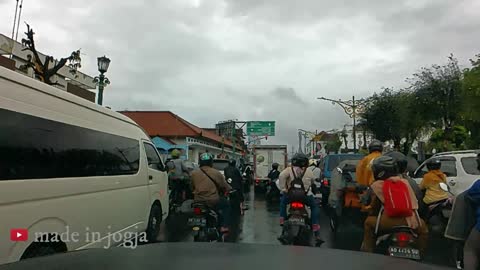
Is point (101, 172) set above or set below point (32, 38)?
below

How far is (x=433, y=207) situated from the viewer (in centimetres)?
788

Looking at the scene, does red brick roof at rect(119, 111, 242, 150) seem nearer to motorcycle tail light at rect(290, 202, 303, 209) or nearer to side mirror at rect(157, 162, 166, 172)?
side mirror at rect(157, 162, 166, 172)

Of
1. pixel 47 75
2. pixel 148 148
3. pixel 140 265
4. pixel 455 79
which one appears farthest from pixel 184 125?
pixel 140 265

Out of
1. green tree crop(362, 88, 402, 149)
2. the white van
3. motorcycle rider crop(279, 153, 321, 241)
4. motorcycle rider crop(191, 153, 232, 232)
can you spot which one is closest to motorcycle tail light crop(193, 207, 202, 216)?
motorcycle rider crop(191, 153, 232, 232)

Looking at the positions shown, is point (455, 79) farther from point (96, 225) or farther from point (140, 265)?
point (140, 265)

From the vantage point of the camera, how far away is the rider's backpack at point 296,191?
6.59 m

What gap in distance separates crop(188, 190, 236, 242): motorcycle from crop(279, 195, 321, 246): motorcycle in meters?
1.16

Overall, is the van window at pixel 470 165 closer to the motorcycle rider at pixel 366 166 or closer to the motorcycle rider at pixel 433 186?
the motorcycle rider at pixel 433 186

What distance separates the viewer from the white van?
387 cm

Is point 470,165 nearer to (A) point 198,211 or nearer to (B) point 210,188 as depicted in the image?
(B) point 210,188

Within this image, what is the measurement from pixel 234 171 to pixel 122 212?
6.17m

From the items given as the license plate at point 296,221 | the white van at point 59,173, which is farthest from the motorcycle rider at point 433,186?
the white van at point 59,173

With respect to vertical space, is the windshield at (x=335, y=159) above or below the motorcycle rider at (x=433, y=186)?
above

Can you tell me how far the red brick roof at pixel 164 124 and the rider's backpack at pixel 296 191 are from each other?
35.0 meters
